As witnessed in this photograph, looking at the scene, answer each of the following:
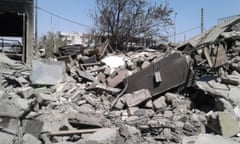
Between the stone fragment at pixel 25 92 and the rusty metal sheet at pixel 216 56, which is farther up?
the rusty metal sheet at pixel 216 56

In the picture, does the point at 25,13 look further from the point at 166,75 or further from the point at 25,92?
the point at 166,75

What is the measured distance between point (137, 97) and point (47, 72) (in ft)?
11.4

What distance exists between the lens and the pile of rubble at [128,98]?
644cm

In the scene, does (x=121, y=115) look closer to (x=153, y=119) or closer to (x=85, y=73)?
(x=153, y=119)

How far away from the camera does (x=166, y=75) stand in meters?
9.13

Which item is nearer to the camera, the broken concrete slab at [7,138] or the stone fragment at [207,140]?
Result: the broken concrete slab at [7,138]

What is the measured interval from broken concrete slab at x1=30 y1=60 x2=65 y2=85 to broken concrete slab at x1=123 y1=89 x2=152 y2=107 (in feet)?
9.24

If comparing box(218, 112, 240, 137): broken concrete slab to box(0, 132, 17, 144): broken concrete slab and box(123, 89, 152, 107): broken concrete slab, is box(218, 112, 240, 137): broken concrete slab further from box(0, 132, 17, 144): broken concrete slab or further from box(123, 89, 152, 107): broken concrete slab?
box(0, 132, 17, 144): broken concrete slab

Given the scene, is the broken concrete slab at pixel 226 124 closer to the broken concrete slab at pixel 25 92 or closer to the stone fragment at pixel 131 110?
the stone fragment at pixel 131 110

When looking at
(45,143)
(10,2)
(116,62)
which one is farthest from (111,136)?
(10,2)

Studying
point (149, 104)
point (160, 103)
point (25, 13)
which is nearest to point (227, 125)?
point (160, 103)

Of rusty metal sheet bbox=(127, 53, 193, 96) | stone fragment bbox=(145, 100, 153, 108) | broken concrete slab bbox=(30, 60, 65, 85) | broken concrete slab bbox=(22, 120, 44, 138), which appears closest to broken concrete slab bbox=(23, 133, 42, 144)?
broken concrete slab bbox=(22, 120, 44, 138)

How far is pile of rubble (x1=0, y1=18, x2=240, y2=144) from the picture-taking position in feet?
21.1

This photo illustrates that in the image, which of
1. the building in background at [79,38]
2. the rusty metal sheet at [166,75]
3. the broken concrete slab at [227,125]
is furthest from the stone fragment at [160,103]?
the building in background at [79,38]
